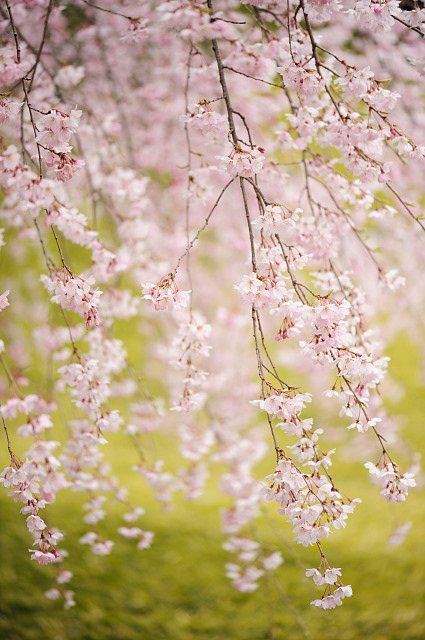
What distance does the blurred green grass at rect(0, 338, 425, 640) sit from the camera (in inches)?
104

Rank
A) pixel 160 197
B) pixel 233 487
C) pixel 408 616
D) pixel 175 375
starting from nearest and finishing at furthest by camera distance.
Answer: pixel 233 487
pixel 408 616
pixel 160 197
pixel 175 375

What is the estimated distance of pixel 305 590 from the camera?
2834 millimetres

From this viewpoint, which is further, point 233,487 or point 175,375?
point 175,375

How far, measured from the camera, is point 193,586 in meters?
2.96

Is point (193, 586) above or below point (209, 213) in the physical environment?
below

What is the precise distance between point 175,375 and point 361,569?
2.29 m

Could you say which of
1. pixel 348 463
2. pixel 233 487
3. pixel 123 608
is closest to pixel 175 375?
pixel 348 463

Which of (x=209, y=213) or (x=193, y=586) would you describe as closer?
(x=209, y=213)

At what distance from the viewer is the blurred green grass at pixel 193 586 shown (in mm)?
2652

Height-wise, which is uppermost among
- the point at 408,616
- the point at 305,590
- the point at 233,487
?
the point at 233,487

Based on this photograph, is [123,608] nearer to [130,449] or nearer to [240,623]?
[240,623]

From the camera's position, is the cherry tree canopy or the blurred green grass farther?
the blurred green grass

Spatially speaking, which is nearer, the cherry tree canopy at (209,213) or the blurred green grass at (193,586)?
the cherry tree canopy at (209,213)

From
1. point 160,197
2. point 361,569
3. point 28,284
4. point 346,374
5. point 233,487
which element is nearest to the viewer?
point 346,374
